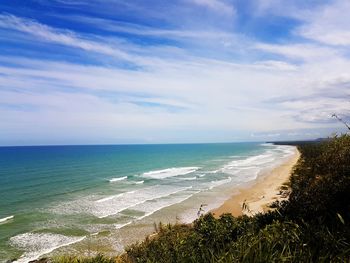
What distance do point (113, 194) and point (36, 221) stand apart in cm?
1140

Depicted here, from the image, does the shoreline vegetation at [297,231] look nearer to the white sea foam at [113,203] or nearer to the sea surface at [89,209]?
the sea surface at [89,209]

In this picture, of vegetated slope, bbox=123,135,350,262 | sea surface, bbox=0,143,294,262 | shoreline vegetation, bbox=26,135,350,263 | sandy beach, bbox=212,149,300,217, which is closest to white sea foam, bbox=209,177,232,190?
sea surface, bbox=0,143,294,262

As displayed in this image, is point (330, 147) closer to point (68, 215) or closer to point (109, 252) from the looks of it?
point (109, 252)

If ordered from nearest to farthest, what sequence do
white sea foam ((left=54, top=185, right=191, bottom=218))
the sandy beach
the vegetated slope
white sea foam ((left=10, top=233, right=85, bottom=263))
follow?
the vegetated slope
white sea foam ((left=10, top=233, right=85, bottom=263))
the sandy beach
white sea foam ((left=54, top=185, right=191, bottom=218))

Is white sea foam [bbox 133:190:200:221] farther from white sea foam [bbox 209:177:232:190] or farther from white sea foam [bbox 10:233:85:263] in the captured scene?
white sea foam [bbox 209:177:232:190]

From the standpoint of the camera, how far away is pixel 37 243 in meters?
19.5

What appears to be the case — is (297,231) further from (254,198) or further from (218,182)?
(218,182)

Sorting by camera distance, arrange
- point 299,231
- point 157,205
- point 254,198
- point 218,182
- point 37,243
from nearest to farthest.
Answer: point 299,231
point 37,243
point 157,205
point 254,198
point 218,182

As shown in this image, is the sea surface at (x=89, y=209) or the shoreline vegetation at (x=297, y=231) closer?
the shoreline vegetation at (x=297, y=231)

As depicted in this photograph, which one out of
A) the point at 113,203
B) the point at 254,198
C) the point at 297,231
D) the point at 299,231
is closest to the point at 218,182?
the point at 254,198

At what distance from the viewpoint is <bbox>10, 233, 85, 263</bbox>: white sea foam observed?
58.2 ft

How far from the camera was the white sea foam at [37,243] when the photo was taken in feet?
58.2

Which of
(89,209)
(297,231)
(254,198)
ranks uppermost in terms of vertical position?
(297,231)

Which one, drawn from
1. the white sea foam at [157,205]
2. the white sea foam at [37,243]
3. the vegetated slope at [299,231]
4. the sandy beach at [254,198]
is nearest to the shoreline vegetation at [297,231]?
the vegetated slope at [299,231]
